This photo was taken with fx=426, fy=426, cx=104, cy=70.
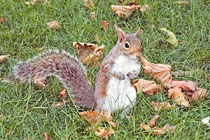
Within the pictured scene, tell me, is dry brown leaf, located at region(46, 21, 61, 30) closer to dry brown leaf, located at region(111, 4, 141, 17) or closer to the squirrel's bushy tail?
dry brown leaf, located at region(111, 4, 141, 17)

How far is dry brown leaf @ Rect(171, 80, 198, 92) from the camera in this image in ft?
7.47

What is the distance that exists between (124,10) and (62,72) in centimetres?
95

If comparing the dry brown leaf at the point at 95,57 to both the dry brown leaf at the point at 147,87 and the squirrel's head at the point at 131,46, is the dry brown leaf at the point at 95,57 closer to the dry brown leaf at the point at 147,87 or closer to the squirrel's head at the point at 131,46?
the dry brown leaf at the point at 147,87

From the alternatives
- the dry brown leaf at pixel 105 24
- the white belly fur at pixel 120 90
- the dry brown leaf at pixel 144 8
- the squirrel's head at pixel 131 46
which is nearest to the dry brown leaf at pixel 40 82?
the white belly fur at pixel 120 90

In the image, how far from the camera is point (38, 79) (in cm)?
223

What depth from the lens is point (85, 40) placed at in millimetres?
2740

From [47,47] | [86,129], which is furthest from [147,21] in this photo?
[86,129]

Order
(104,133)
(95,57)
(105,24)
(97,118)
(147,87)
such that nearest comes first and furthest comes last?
(104,133), (97,118), (147,87), (95,57), (105,24)

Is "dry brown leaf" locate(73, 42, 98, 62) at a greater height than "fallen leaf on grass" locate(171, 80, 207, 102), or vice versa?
"dry brown leaf" locate(73, 42, 98, 62)

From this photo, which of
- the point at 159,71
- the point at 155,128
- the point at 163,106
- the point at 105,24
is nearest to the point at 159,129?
the point at 155,128

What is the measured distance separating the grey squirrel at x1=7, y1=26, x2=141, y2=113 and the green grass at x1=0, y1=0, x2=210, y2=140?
80 millimetres

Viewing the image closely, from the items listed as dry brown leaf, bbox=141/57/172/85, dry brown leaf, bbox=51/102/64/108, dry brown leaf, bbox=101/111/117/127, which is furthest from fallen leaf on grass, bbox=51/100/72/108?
dry brown leaf, bbox=141/57/172/85

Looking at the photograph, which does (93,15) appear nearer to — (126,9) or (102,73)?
(126,9)

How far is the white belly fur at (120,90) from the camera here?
2012 mm
